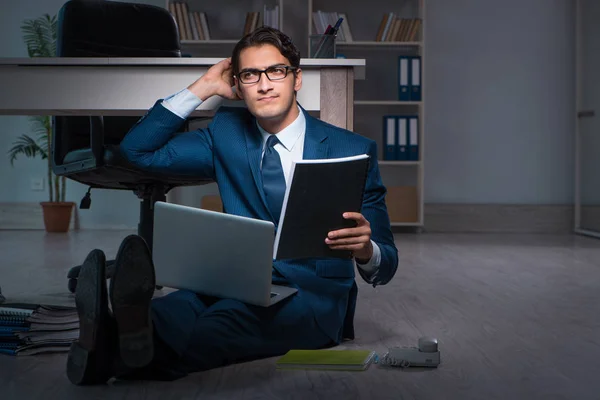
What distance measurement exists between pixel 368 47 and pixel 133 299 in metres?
4.10

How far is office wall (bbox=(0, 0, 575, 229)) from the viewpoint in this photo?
5.31m

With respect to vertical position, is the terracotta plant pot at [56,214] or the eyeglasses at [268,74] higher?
the eyeglasses at [268,74]

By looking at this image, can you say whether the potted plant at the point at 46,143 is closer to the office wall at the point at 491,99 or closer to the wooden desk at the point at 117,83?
the office wall at the point at 491,99

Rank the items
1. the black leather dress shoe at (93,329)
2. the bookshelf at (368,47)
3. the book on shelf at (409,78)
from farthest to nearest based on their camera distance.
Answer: the bookshelf at (368,47)
the book on shelf at (409,78)
the black leather dress shoe at (93,329)

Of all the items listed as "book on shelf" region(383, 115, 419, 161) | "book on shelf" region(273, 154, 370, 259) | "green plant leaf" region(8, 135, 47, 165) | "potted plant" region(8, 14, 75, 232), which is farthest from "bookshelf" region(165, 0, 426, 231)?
"book on shelf" region(273, 154, 370, 259)

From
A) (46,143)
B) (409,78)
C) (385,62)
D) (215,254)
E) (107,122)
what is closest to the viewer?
(215,254)

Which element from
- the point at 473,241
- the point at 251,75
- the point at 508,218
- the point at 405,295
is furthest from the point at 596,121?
the point at 251,75

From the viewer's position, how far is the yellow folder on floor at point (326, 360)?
1586 mm

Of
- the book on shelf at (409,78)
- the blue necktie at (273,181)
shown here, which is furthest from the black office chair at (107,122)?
the book on shelf at (409,78)

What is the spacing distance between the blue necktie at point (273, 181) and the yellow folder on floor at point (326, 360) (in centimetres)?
29

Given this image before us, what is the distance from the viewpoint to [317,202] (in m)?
1.48

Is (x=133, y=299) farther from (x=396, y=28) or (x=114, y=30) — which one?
(x=396, y=28)

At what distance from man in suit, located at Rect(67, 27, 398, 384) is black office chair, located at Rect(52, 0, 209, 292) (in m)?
0.72

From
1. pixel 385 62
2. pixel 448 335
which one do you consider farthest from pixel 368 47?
pixel 448 335
